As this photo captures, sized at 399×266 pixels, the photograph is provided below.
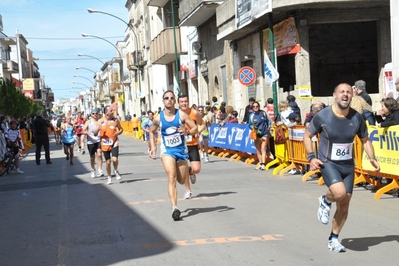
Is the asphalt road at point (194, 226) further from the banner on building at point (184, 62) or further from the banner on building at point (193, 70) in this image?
the banner on building at point (184, 62)

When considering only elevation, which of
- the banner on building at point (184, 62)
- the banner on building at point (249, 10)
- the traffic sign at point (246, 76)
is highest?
the banner on building at point (249, 10)

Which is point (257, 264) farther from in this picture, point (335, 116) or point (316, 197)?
point (316, 197)

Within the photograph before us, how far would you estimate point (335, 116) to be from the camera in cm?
711

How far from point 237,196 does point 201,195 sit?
2.50 feet

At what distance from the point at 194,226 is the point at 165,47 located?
33555 mm

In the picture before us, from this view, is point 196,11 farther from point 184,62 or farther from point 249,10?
point 184,62

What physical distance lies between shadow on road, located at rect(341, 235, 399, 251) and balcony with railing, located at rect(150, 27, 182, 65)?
3382 cm

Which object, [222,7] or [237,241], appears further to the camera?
[222,7]

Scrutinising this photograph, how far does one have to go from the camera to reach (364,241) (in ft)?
25.2

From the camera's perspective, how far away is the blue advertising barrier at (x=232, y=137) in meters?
19.5

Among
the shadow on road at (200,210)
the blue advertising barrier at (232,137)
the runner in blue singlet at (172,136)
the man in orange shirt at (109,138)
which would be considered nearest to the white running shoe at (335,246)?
the runner in blue singlet at (172,136)

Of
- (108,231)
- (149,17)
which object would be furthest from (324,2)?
(149,17)

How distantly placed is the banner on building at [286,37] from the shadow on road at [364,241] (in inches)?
596

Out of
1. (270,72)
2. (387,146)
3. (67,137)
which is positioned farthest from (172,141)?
(67,137)
